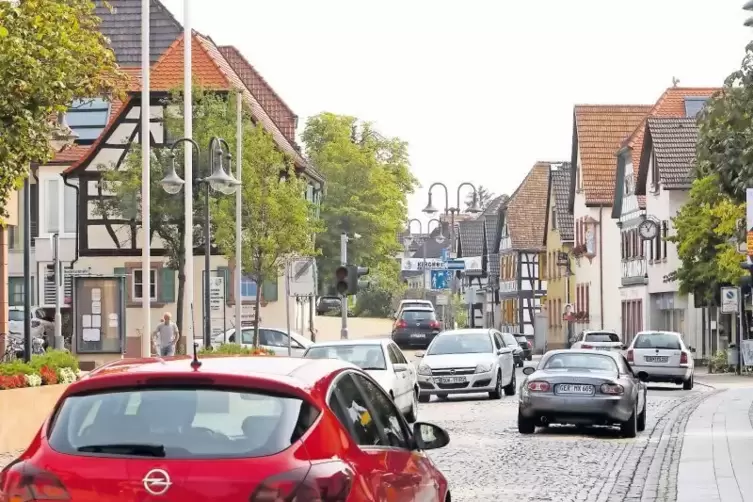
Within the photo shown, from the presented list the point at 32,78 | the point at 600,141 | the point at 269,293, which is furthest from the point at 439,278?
the point at 32,78

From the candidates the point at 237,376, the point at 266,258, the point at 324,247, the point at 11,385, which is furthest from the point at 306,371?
the point at 324,247

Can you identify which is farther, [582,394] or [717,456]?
[582,394]

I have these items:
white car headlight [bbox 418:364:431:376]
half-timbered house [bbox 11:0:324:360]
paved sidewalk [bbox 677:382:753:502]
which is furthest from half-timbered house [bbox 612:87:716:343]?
paved sidewalk [bbox 677:382:753:502]

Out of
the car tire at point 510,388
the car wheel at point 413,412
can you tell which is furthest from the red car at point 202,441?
the car tire at point 510,388

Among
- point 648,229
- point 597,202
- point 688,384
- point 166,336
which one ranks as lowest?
point 688,384

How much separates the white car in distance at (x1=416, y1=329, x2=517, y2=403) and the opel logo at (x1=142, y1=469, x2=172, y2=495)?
94.7 ft

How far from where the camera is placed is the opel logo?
7141 millimetres

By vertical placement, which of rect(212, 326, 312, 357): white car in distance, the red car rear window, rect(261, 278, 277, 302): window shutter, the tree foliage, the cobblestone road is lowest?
the cobblestone road

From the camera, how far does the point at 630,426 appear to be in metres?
25.6

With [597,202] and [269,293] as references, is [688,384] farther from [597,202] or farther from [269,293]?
[597,202]

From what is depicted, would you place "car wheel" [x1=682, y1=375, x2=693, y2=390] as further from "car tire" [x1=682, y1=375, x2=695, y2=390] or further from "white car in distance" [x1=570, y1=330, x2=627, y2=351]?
"white car in distance" [x1=570, y1=330, x2=627, y2=351]

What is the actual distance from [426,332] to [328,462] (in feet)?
221

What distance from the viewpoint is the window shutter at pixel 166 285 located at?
67188 mm

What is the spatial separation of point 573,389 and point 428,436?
16.2 meters
